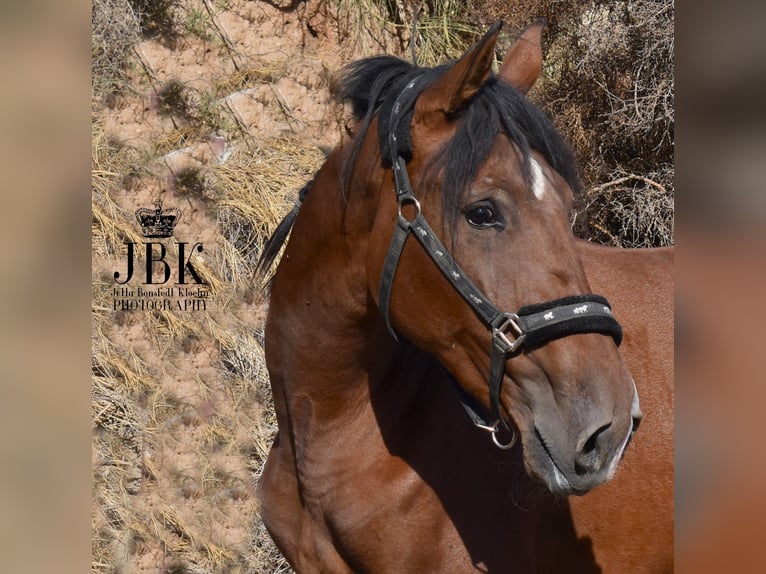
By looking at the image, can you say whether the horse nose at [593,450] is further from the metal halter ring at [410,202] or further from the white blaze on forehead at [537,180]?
the metal halter ring at [410,202]

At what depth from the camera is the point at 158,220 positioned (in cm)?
459

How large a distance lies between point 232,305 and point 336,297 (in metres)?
2.38

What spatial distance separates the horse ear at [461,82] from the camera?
1867 mm

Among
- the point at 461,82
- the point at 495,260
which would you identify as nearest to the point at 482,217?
the point at 495,260

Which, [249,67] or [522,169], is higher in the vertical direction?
[249,67]

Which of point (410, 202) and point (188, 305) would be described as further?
point (188, 305)

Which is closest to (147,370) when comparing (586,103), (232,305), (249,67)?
(232,305)

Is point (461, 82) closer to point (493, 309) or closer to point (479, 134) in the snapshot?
point (479, 134)

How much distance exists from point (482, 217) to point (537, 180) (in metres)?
0.16

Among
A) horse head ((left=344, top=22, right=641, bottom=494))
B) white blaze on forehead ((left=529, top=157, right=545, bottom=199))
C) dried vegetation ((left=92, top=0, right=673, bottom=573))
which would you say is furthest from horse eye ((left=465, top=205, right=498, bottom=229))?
dried vegetation ((left=92, top=0, right=673, bottom=573))

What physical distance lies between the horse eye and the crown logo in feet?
9.75

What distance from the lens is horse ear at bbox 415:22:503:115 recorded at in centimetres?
187
